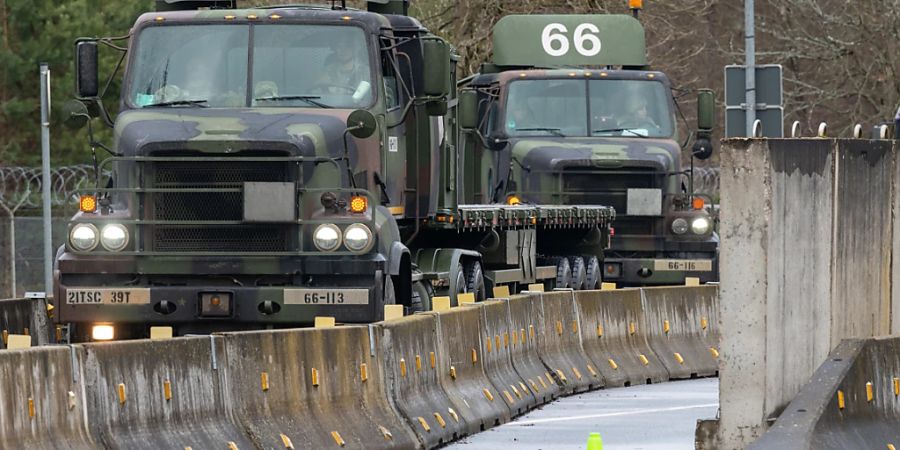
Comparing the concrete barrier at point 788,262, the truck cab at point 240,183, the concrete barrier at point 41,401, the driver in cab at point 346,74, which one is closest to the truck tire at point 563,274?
the truck cab at point 240,183

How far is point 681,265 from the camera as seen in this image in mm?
26531

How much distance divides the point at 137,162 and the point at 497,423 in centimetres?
363

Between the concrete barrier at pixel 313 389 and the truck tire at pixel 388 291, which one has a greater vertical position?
the truck tire at pixel 388 291

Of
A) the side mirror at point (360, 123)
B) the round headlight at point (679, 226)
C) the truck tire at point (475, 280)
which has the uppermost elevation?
the side mirror at point (360, 123)

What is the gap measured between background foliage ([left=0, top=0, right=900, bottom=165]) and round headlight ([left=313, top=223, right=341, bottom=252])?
22152mm

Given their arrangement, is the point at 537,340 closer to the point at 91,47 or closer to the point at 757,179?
the point at 91,47

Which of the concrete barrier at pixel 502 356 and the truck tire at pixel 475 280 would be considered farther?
the truck tire at pixel 475 280

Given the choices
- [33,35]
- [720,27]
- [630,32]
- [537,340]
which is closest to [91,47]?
[537,340]

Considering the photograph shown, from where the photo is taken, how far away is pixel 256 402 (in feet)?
37.7

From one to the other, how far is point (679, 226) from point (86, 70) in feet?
36.3

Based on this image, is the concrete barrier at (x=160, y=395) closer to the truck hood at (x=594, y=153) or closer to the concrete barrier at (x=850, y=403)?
the concrete barrier at (x=850, y=403)

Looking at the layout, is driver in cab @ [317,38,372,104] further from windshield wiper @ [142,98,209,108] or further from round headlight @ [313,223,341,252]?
round headlight @ [313,223,341,252]

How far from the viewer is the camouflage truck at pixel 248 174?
16062 millimetres

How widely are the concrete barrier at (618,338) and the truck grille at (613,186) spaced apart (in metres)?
6.85
